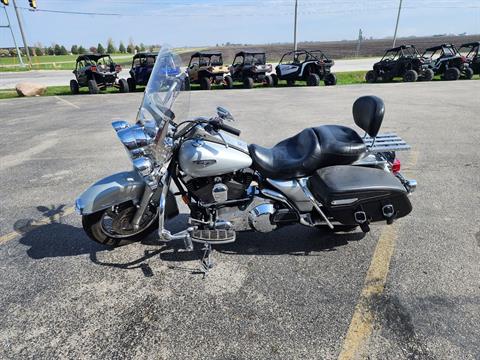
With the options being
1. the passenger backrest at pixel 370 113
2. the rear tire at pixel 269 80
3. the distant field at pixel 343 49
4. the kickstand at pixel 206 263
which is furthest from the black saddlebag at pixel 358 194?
the distant field at pixel 343 49

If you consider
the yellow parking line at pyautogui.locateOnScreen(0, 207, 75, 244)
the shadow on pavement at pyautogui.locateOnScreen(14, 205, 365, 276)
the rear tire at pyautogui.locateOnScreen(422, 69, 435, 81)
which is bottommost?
the rear tire at pyautogui.locateOnScreen(422, 69, 435, 81)

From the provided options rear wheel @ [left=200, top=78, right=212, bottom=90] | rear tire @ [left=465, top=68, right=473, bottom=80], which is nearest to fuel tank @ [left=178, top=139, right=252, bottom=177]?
rear wheel @ [left=200, top=78, right=212, bottom=90]

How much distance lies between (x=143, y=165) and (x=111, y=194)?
0.52m

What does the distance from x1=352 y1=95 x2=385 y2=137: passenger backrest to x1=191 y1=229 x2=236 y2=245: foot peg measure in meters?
1.54

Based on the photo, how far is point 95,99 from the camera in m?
14.5

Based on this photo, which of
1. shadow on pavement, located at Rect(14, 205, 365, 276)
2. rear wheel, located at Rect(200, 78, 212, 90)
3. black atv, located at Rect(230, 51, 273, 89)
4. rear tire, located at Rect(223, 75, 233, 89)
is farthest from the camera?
black atv, located at Rect(230, 51, 273, 89)

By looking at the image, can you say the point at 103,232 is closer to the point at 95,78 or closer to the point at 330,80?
the point at 95,78

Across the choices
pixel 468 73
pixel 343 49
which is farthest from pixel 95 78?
pixel 343 49

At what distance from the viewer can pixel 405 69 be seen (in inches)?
691

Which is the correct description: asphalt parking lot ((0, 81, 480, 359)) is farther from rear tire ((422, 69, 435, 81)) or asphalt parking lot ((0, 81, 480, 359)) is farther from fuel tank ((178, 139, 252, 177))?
rear tire ((422, 69, 435, 81))

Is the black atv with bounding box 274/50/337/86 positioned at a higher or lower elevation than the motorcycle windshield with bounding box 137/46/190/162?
lower

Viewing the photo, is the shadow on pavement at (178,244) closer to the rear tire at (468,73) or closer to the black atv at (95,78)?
the black atv at (95,78)

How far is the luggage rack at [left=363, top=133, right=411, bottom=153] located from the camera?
127 inches

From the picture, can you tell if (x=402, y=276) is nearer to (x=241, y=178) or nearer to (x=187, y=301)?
(x=241, y=178)
